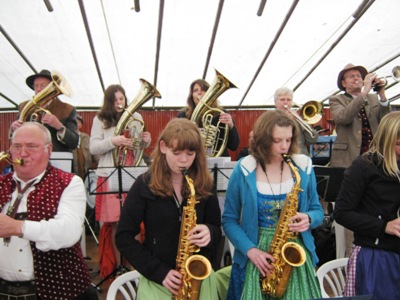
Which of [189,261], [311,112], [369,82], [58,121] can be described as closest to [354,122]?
[369,82]

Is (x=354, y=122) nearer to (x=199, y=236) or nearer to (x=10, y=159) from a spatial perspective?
(x=199, y=236)

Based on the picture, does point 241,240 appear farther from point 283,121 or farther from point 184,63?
point 184,63

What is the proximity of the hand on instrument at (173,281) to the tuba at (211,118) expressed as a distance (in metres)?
1.90

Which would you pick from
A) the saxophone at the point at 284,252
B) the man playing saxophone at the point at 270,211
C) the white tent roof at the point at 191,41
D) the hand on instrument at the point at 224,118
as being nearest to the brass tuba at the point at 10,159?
the man playing saxophone at the point at 270,211

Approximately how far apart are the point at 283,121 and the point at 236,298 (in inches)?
43.0

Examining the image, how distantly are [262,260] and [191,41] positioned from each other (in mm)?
5380

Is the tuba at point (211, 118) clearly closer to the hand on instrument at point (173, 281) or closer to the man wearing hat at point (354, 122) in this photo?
the man wearing hat at point (354, 122)

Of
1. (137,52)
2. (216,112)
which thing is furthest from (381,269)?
(137,52)

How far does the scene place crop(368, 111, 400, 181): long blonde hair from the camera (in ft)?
7.52

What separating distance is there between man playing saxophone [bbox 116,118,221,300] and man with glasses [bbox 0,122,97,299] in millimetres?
303

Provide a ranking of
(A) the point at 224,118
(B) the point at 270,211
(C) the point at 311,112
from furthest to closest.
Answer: (C) the point at 311,112 < (A) the point at 224,118 < (B) the point at 270,211

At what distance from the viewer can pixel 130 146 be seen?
151 inches

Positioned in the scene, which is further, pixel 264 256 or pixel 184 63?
pixel 184 63

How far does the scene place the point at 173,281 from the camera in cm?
207
